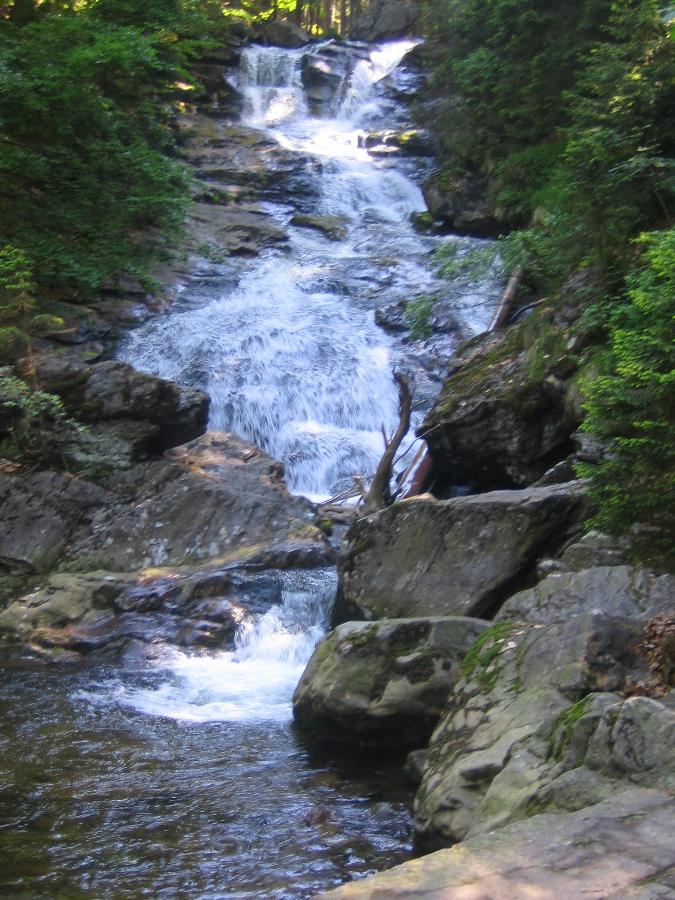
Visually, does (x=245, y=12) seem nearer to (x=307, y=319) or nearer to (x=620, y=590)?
(x=307, y=319)

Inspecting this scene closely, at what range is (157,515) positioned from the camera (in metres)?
11.3

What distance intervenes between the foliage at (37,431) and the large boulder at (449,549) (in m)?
4.63

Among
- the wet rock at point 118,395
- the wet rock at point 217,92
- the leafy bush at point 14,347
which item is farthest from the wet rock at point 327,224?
the leafy bush at point 14,347

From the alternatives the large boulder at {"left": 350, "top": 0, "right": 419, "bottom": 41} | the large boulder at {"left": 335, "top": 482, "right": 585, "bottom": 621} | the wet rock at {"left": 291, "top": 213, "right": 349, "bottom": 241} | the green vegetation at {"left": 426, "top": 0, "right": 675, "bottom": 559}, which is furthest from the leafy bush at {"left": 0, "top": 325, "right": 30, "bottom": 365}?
the large boulder at {"left": 350, "top": 0, "right": 419, "bottom": 41}

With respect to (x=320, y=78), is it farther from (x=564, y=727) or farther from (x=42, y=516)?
(x=564, y=727)

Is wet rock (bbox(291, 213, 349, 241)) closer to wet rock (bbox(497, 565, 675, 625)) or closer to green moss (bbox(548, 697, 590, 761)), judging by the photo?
wet rock (bbox(497, 565, 675, 625))

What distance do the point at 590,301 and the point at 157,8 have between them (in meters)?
11.7

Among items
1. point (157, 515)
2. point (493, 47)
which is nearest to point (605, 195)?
point (157, 515)

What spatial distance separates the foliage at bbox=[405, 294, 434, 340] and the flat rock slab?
11600mm

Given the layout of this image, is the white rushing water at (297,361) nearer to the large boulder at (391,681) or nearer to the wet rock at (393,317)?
the wet rock at (393,317)

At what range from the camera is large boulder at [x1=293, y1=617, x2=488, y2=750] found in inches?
251

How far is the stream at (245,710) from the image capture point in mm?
5027

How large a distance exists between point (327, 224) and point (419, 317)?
772cm

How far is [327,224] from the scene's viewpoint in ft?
70.9
